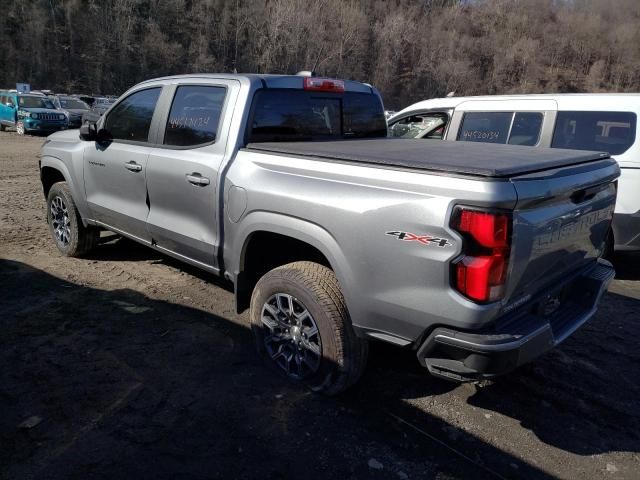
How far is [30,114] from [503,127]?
19.1 metres

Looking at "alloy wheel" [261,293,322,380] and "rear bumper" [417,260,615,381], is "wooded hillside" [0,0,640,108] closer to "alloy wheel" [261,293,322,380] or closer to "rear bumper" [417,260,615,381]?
"alloy wheel" [261,293,322,380]

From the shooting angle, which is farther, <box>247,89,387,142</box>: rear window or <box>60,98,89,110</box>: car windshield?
<box>60,98,89,110</box>: car windshield

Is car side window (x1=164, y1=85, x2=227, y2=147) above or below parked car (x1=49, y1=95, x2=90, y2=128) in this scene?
below

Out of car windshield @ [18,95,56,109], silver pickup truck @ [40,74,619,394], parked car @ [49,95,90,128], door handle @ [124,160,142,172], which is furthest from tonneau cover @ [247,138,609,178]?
parked car @ [49,95,90,128]

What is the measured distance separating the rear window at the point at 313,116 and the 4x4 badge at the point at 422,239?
147 cm

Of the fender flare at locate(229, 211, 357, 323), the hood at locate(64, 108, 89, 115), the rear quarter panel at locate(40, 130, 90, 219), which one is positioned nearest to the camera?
the fender flare at locate(229, 211, 357, 323)

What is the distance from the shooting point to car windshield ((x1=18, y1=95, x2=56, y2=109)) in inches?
782

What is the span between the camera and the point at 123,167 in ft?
13.9

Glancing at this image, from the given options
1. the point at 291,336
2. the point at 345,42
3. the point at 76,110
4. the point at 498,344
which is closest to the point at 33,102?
the point at 76,110

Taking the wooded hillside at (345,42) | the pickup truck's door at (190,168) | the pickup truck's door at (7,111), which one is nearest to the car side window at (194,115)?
the pickup truck's door at (190,168)

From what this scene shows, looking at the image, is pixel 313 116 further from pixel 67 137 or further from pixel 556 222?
pixel 67 137

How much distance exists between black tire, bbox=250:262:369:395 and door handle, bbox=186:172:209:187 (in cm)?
84

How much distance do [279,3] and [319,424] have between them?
79.9 meters

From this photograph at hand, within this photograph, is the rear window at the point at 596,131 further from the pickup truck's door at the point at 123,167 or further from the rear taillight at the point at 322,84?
the pickup truck's door at the point at 123,167
